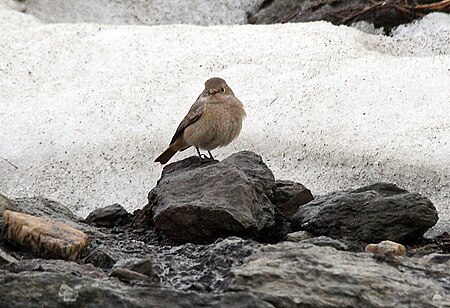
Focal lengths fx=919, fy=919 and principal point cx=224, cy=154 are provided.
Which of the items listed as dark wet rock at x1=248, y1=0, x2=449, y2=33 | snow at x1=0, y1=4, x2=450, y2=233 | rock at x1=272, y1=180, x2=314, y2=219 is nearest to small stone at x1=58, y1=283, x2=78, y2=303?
rock at x1=272, y1=180, x2=314, y2=219

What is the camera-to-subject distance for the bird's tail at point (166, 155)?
7254 millimetres

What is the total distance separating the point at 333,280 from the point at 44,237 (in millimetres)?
1547

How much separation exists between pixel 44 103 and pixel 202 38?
189 centimetres

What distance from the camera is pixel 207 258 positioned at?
4160 millimetres

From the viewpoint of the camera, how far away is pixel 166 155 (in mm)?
7301

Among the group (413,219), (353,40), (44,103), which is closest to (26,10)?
(44,103)

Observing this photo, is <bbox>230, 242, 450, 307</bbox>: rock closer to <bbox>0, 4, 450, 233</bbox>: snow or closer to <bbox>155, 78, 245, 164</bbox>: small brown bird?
<bbox>0, 4, 450, 233</bbox>: snow

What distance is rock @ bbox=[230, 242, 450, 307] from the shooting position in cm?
350

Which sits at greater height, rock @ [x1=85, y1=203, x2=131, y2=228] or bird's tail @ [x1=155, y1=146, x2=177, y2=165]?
bird's tail @ [x1=155, y1=146, x2=177, y2=165]

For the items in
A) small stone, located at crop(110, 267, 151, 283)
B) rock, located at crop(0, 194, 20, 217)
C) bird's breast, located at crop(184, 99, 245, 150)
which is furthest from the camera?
bird's breast, located at crop(184, 99, 245, 150)

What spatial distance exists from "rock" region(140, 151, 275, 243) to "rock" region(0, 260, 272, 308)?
1.72m

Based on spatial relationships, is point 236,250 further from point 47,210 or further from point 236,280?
point 47,210

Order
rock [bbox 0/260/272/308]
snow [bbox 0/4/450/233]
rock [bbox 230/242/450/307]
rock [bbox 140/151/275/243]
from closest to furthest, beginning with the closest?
rock [bbox 0/260/272/308] → rock [bbox 230/242/450/307] → rock [bbox 140/151/275/243] → snow [bbox 0/4/450/233]

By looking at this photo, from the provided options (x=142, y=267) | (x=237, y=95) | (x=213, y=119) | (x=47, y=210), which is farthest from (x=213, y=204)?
(x=237, y=95)
